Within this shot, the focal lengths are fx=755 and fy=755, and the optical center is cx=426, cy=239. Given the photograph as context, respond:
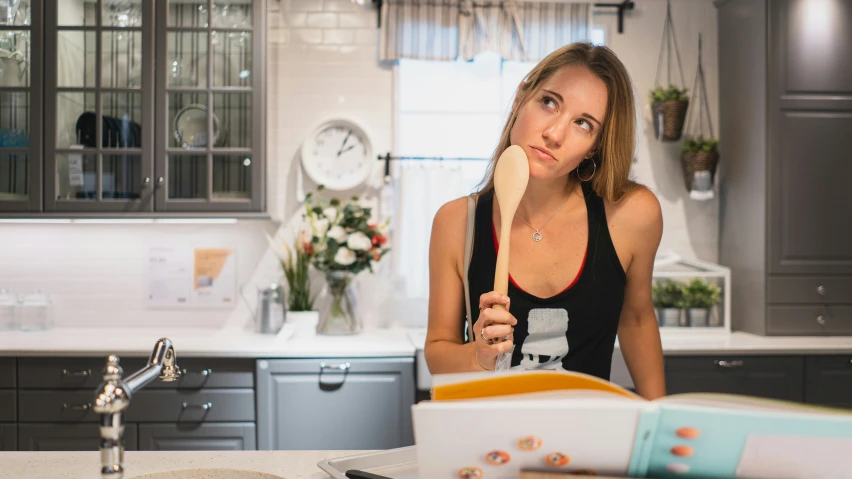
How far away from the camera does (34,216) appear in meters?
3.17

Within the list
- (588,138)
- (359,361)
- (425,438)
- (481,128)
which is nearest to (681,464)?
(425,438)

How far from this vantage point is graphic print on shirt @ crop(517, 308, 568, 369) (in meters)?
1.54

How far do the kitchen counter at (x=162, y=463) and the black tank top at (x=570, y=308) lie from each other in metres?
0.44

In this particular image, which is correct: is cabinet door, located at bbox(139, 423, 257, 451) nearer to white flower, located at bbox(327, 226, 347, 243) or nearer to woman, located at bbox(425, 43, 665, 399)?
white flower, located at bbox(327, 226, 347, 243)

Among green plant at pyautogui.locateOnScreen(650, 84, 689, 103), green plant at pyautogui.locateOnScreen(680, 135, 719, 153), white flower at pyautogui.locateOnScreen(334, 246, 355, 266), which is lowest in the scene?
white flower at pyautogui.locateOnScreen(334, 246, 355, 266)

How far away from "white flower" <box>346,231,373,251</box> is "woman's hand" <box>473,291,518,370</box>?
6.70ft

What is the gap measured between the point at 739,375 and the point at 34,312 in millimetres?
3056

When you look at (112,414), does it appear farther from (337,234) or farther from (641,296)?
(337,234)

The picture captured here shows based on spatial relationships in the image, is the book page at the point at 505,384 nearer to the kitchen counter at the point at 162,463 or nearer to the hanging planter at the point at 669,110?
the kitchen counter at the point at 162,463

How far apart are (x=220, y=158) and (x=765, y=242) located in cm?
238

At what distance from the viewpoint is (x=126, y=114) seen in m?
3.22

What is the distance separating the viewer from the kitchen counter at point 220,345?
290cm

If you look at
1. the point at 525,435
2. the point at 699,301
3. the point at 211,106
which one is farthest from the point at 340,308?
the point at 525,435

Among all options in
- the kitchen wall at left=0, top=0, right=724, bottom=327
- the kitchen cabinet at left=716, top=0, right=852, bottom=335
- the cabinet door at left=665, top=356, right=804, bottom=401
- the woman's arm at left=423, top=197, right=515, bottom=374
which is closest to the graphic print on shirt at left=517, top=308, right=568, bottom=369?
the woman's arm at left=423, top=197, right=515, bottom=374
